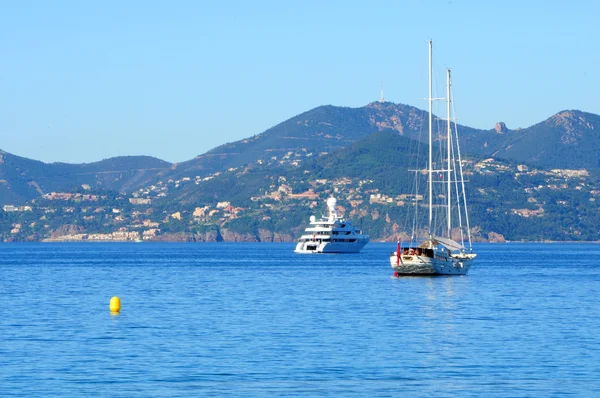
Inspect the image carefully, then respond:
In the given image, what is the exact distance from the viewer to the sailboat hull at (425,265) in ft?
373

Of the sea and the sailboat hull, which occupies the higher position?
the sailboat hull

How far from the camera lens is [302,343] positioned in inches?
2072

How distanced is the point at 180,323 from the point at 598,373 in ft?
85.2

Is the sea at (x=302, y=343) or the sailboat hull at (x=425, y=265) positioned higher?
the sailboat hull at (x=425, y=265)

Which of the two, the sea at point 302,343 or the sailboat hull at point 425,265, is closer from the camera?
the sea at point 302,343

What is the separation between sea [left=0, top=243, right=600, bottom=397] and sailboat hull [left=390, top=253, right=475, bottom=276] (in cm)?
1865

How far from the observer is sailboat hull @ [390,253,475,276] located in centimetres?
11362

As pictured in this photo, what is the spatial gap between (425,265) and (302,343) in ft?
204

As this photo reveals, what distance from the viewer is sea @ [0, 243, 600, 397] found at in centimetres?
4103

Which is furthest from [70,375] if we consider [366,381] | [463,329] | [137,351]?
[463,329]

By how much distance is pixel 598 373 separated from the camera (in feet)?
142

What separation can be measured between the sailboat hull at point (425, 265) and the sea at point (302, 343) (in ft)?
61.2

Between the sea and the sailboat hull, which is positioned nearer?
the sea

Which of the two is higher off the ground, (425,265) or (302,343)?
(425,265)
